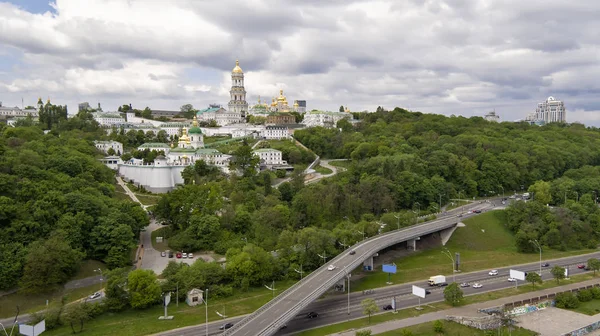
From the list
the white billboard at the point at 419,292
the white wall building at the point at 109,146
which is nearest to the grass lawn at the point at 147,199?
the white wall building at the point at 109,146

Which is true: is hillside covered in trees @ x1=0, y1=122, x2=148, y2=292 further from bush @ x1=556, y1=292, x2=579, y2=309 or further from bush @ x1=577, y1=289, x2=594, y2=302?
bush @ x1=577, y1=289, x2=594, y2=302

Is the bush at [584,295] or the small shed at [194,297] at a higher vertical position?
the small shed at [194,297]

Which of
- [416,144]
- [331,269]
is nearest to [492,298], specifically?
[331,269]

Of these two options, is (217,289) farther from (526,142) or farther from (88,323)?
(526,142)

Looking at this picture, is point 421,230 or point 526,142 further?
point 526,142

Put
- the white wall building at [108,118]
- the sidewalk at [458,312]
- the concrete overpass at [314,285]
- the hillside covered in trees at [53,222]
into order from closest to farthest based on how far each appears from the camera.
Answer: the concrete overpass at [314,285] < the sidewalk at [458,312] < the hillside covered in trees at [53,222] < the white wall building at [108,118]

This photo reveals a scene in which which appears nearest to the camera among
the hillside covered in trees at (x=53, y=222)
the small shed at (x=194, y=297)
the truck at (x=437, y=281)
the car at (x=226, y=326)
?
the car at (x=226, y=326)

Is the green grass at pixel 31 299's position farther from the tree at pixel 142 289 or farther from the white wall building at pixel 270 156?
the white wall building at pixel 270 156
